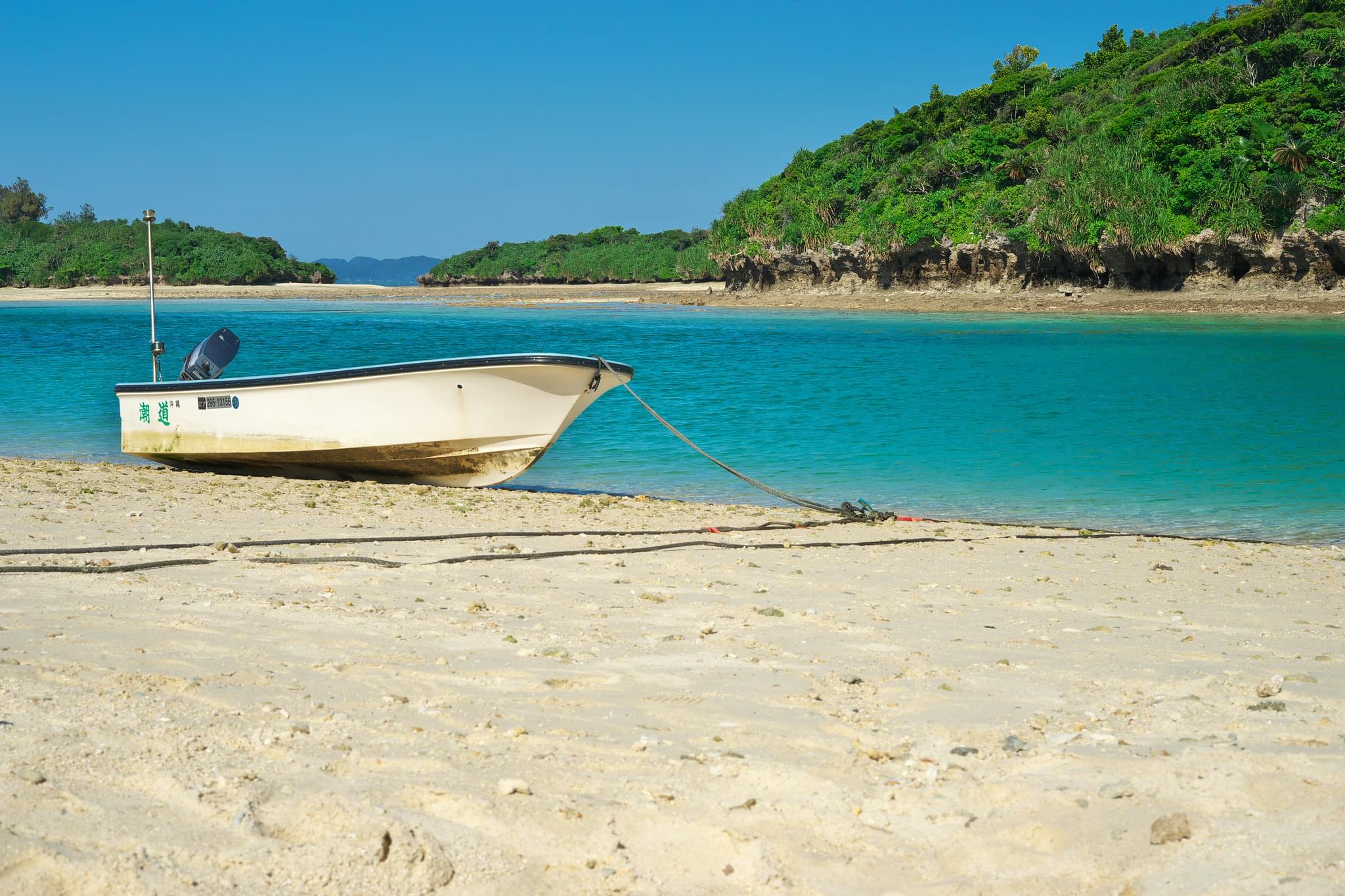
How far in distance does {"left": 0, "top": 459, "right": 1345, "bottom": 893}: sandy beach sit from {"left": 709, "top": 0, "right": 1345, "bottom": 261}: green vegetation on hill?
48.5m

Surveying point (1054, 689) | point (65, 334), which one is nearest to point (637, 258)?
point (65, 334)

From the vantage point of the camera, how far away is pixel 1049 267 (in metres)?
59.6

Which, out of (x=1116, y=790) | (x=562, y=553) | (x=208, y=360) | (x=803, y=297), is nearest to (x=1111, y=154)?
(x=803, y=297)

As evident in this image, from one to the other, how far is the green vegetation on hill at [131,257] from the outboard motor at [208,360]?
316ft

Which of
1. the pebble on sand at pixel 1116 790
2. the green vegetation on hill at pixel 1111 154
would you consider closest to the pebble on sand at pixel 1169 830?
the pebble on sand at pixel 1116 790

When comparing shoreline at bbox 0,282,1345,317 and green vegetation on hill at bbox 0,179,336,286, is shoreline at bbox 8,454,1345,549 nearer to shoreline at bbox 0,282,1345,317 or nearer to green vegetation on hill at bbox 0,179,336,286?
shoreline at bbox 0,282,1345,317

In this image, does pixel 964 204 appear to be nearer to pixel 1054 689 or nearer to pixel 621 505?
pixel 621 505

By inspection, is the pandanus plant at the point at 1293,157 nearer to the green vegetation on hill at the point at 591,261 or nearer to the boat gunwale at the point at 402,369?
the boat gunwale at the point at 402,369

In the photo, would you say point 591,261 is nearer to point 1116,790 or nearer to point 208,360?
point 208,360

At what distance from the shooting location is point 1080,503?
39.1 ft

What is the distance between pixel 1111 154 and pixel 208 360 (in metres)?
52.1

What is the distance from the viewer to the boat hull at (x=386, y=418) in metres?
11.5

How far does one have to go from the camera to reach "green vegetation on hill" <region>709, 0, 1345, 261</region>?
4803 cm

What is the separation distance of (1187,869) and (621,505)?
8.51 meters
